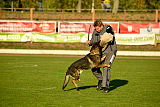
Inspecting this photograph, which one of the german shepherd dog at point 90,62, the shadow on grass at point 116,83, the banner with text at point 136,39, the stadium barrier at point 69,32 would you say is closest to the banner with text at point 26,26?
the stadium barrier at point 69,32

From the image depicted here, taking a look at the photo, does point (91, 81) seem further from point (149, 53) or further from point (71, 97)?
point (149, 53)

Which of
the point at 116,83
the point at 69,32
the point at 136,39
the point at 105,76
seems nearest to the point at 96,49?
the point at 105,76

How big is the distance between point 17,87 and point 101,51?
10.9 ft

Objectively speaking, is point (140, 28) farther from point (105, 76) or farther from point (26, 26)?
point (105, 76)

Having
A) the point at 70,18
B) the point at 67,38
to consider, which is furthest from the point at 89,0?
the point at 67,38

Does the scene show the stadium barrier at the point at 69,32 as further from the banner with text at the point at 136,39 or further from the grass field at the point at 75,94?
the grass field at the point at 75,94

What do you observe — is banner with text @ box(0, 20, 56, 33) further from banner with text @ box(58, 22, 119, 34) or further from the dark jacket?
the dark jacket

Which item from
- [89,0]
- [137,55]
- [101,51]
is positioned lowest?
[137,55]

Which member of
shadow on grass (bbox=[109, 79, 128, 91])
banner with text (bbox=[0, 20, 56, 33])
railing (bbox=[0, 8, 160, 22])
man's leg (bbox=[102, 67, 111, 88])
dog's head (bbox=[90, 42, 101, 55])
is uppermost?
railing (bbox=[0, 8, 160, 22])

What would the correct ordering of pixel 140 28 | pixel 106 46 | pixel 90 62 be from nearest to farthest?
pixel 90 62 → pixel 106 46 → pixel 140 28

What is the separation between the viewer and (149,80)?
12.1 m

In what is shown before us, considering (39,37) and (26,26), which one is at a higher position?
(26,26)

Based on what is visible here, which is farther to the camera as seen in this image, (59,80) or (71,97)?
(59,80)

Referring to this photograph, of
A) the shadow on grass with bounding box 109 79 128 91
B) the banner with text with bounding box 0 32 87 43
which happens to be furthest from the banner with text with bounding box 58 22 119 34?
the shadow on grass with bounding box 109 79 128 91
